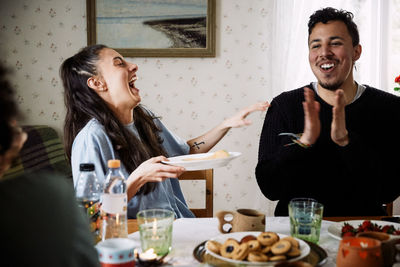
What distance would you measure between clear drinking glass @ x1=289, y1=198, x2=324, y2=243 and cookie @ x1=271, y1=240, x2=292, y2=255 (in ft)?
0.66

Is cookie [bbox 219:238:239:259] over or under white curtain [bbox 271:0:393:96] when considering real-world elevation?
under

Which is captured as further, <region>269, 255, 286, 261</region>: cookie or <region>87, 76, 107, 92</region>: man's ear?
<region>87, 76, 107, 92</region>: man's ear

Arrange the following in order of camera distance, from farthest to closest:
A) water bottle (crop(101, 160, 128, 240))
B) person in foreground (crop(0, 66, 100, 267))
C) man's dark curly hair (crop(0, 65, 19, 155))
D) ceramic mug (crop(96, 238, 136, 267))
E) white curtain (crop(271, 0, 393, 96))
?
white curtain (crop(271, 0, 393, 96))
water bottle (crop(101, 160, 128, 240))
ceramic mug (crop(96, 238, 136, 267))
man's dark curly hair (crop(0, 65, 19, 155))
person in foreground (crop(0, 66, 100, 267))

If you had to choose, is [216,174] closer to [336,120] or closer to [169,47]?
[169,47]

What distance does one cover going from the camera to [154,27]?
3201 mm

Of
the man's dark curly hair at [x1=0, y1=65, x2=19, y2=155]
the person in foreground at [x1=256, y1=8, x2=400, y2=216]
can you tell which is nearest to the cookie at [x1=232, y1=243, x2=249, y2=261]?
the man's dark curly hair at [x1=0, y1=65, x2=19, y2=155]

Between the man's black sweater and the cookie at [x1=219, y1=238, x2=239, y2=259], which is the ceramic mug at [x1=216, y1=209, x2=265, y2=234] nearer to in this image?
the cookie at [x1=219, y1=238, x2=239, y2=259]

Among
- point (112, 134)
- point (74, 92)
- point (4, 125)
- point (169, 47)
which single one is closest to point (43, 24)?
point (169, 47)

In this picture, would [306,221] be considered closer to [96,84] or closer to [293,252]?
[293,252]

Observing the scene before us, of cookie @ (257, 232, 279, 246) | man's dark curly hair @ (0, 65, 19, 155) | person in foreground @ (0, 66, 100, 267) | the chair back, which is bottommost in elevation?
cookie @ (257, 232, 279, 246)

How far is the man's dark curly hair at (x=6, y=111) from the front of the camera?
63 cm

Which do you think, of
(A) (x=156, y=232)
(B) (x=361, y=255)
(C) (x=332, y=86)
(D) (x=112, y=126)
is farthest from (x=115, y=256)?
(C) (x=332, y=86)

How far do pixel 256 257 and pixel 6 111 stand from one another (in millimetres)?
615

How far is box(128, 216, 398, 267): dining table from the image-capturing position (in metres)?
1.05
